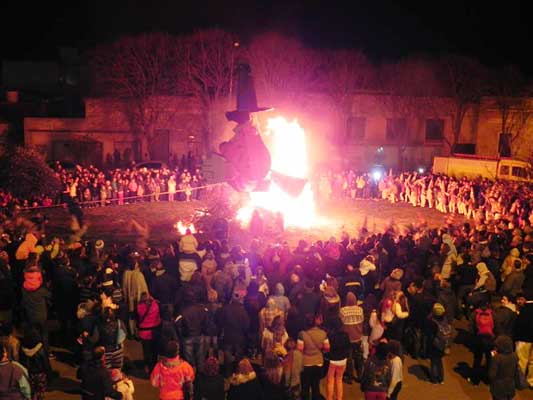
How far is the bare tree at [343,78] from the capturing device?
40.2 m

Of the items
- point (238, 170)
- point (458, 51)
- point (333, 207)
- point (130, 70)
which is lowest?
point (333, 207)

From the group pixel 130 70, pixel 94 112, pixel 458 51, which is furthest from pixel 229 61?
pixel 458 51

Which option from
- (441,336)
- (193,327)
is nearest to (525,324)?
(441,336)

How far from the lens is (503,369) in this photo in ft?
25.2

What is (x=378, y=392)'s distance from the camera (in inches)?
284

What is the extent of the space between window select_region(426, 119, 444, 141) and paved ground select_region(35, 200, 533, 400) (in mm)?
17822

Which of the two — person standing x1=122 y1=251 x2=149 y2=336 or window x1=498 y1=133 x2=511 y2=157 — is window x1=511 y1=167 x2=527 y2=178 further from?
person standing x1=122 y1=251 x2=149 y2=336

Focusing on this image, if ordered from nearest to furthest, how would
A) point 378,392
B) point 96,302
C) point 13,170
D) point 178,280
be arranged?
1. point 378,392
2. point 96,302
3. point 178,280
4. point 13,170

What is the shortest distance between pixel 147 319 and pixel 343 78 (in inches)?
1316

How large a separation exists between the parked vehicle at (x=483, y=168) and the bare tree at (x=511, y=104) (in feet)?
28.0

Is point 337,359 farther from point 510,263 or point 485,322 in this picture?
point 510,263

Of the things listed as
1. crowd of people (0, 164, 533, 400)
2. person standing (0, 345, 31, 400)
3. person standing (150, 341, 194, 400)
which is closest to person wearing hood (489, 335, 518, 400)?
crowd of people (0, 164, 533, 400)

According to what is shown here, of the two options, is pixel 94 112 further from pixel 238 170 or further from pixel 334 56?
pixel 238 170

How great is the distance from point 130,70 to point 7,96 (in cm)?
930
